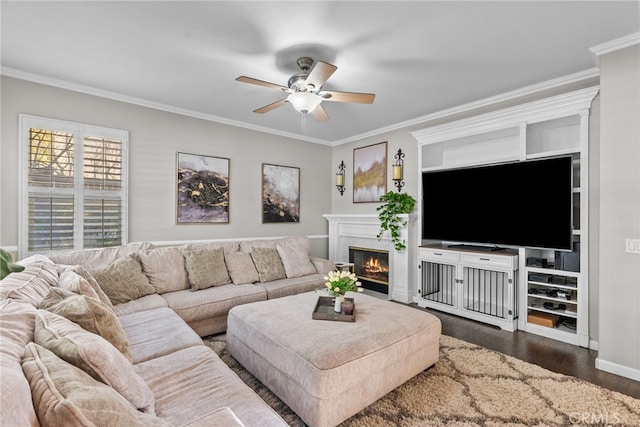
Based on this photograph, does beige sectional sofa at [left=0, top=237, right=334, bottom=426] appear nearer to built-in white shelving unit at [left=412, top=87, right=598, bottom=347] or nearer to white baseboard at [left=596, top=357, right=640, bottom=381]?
built-in white shelving unit at [left=412, top=87, right=598, bottom=347]

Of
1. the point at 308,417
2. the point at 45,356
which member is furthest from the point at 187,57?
the point at 308,417

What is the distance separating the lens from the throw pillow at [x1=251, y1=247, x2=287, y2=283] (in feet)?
12.5

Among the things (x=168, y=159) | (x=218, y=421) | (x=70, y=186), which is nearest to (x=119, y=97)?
(x=168, y=159)

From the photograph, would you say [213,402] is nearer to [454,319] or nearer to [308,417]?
[308,417]

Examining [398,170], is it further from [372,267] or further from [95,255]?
[95,255]

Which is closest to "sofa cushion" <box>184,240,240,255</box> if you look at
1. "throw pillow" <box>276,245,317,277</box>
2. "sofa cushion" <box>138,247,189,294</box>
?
"sofa cushion" <box>138,247,189,294</box>

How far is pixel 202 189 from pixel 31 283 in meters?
2.50

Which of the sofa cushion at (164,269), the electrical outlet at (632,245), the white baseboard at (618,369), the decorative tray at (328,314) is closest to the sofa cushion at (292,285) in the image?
the sofa cushion at (164,269)

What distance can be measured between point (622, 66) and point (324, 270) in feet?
12.1

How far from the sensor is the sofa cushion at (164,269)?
3.15 metres

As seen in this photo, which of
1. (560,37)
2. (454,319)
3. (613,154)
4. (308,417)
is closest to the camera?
(308,417)

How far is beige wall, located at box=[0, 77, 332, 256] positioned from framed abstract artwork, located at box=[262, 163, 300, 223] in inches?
3.8

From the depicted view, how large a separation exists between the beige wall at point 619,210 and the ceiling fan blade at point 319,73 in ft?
7.71

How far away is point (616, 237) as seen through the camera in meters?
2.47
